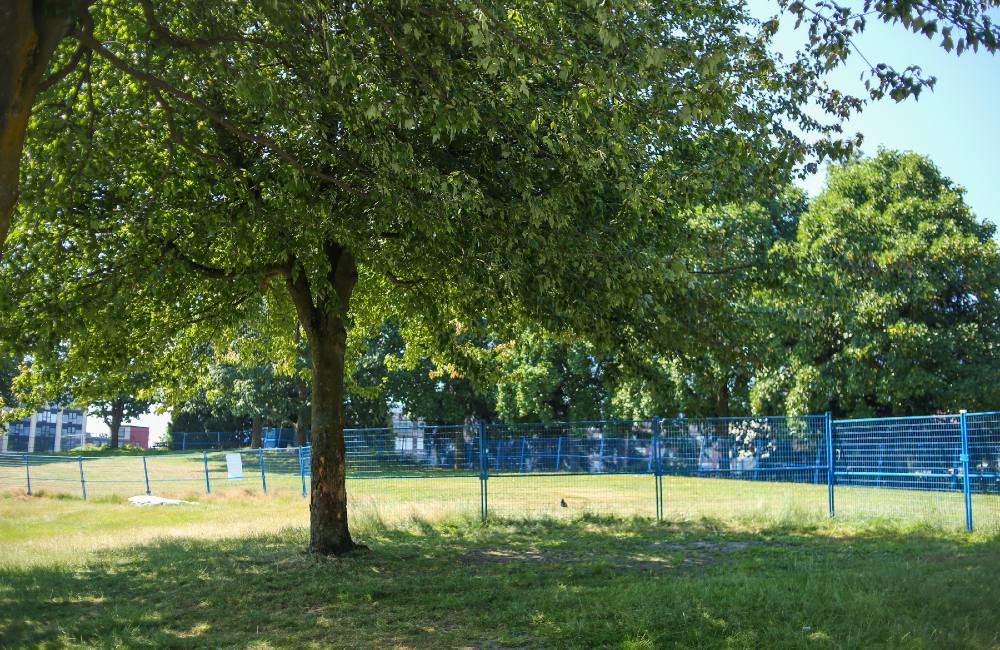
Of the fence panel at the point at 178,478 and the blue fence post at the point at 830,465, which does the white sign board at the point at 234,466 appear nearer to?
the fence panel at the point at 178,478

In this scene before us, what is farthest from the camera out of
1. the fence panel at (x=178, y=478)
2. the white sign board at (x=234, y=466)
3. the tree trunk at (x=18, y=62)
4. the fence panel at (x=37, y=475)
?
the white sign board at (x=234, y=466)

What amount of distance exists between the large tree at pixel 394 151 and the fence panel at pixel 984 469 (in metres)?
6.69

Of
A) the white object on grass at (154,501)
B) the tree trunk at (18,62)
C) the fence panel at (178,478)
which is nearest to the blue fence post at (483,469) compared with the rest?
the white object on grass at (154,501)

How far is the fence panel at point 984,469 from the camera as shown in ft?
44.5

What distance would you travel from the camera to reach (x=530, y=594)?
846 centimetres

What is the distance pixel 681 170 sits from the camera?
30.5ft

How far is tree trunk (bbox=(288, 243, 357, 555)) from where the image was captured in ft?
37.7

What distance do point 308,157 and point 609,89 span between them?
3.82 m

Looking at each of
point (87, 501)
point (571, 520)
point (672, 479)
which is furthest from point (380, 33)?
point (87, 501)

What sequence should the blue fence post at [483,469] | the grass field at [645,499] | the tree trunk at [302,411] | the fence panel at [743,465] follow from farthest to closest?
the tree trunk at [302,411]
the blue fence post at [483,469]
the fence panel at [743,465]
the grass field at [645,499]

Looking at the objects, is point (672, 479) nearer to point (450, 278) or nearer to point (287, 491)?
point (450, 278)

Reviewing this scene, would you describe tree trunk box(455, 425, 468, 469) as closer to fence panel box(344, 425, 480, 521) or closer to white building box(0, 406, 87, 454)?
fence panel box(344, 425, 480, 521)

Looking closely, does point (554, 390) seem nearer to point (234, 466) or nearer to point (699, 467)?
point (234, 466)

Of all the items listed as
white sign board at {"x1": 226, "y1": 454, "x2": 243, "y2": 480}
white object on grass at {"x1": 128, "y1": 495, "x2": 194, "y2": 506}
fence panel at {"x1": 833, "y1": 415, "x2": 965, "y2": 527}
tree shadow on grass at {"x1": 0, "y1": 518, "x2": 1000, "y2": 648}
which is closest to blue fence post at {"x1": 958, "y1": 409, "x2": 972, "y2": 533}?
fence panel at {"x1": 833, "y1": 415, "x2": 965, "y2": 527}
